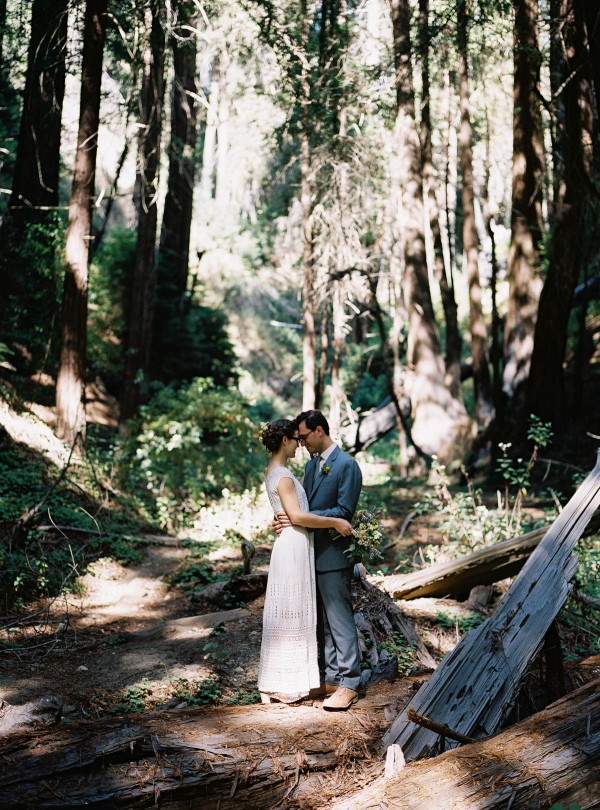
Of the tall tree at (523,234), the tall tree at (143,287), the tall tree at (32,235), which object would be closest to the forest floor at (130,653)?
the tall tree at (32,235)

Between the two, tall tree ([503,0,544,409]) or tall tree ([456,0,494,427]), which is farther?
tall tree ([456,0,494,427])

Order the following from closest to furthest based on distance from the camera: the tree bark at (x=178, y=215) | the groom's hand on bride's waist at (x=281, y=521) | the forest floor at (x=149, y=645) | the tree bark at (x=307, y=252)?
the groom's hand on bride's waist at (x=281, y=521) → the forest floor at (x=149, y=645) → the tree bark at (x=307, y=252) → the tree bark at (x=178, y=215)

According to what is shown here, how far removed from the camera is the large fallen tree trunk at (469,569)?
25.6 feet

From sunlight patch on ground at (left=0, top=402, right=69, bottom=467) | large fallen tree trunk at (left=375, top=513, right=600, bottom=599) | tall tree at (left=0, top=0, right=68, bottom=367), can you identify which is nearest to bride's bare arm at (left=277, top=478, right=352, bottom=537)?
large fallen tree trunk at (left=375, top=513, right=600, bottom=599)

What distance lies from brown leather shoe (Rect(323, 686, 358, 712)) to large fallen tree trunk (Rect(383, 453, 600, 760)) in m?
0.49

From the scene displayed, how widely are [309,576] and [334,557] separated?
224mm

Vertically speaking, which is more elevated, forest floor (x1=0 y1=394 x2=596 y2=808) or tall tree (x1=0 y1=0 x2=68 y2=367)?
tall tree (x1=0 y1=0 x2=68 y2=367)

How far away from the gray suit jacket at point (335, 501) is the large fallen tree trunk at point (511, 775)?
59.4 inches

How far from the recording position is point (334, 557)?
5.15 metres

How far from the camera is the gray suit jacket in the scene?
5.12m

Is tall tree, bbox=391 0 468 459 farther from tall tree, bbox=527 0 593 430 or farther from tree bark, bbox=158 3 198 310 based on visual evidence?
tree bark, bbox=158 3 198 310

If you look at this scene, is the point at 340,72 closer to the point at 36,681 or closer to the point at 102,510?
the point at 102,510

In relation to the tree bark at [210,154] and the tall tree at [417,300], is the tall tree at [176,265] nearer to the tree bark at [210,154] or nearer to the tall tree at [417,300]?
the tall tree at [417,300]

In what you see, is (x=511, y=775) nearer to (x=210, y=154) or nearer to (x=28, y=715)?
(x=28, y=715)
